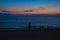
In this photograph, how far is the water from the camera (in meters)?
3.54

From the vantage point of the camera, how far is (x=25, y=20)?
3633mm

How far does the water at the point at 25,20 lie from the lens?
3.54 metres
